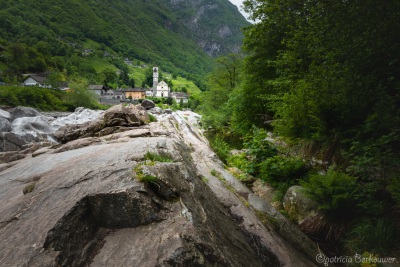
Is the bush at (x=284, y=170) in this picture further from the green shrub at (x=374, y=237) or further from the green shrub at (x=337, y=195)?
the green shrub at (x=374, y=237)

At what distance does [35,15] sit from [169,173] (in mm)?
216732

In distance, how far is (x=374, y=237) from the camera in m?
5.75

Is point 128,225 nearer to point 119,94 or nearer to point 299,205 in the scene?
point 299,205

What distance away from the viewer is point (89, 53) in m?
162

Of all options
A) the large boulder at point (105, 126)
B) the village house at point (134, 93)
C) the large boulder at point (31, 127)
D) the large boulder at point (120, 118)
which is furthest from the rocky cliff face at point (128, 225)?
the village house at point (134, 93)

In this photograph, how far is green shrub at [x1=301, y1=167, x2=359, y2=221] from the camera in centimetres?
664

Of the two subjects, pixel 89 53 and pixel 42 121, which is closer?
pixel 42 121

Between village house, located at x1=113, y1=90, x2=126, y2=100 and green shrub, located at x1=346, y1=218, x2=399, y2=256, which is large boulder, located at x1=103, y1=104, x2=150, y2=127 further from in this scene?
A: village house, located at x1=113, y1=90, x2=126, y2=100

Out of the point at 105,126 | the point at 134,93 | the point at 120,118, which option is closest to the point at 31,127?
the point at 105,126

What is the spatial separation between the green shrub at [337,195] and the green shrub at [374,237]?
0.53 m

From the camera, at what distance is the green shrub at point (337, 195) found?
6.64 metres

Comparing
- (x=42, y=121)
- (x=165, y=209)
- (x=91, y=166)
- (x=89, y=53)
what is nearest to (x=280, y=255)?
(x=165, y=209)

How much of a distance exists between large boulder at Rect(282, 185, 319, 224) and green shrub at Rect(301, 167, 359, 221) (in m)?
0.37

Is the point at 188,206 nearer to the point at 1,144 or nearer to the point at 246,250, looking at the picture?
the point at 246,250
